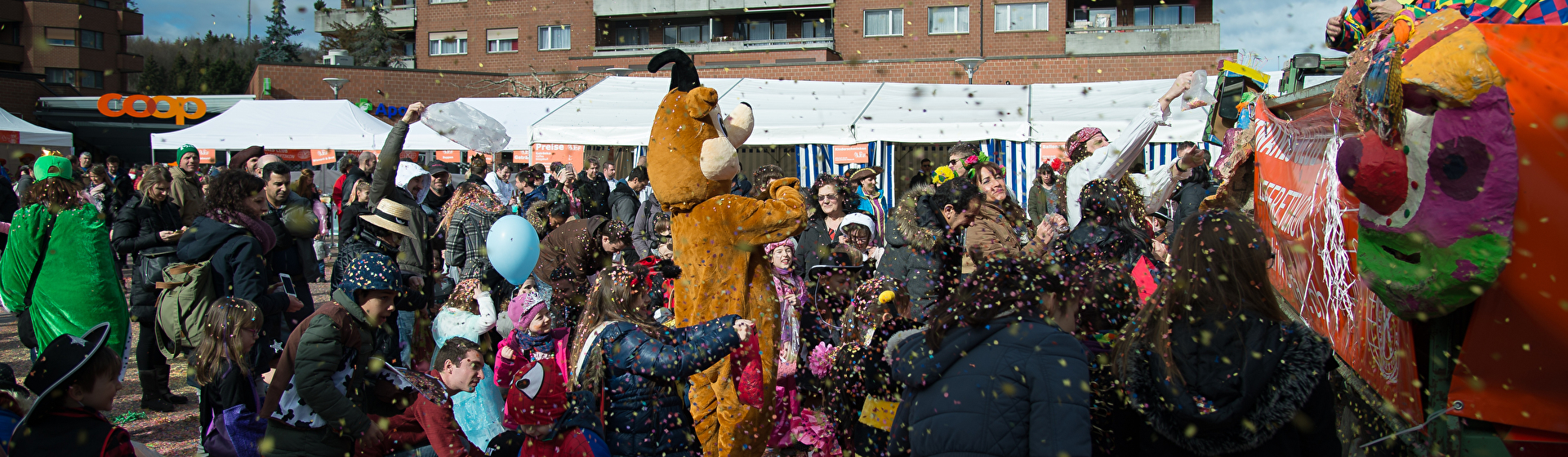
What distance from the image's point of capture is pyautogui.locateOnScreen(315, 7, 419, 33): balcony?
36781mm

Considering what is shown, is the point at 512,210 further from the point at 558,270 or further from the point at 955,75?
the point at 955,75

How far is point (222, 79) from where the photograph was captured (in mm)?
42969

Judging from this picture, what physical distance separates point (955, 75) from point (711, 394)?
2320 centimetres

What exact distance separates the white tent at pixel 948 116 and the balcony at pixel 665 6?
19575 mm

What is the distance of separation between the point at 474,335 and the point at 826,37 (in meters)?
30.0

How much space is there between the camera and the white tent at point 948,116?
1260 centimetres

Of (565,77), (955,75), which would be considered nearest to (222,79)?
(565,77)

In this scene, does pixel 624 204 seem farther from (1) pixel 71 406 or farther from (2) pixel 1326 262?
(2) pixel 1326 262

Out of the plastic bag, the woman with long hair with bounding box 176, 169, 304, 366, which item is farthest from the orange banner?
the plastic bag

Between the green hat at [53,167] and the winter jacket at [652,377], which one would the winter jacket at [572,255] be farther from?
the green hat at [53,167]

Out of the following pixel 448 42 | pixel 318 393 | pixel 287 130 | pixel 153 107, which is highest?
pixel 448 42

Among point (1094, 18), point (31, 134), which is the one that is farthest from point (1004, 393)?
point (1094, 18)

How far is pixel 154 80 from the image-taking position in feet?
147

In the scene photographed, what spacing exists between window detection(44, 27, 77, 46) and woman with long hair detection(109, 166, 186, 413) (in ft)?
136
